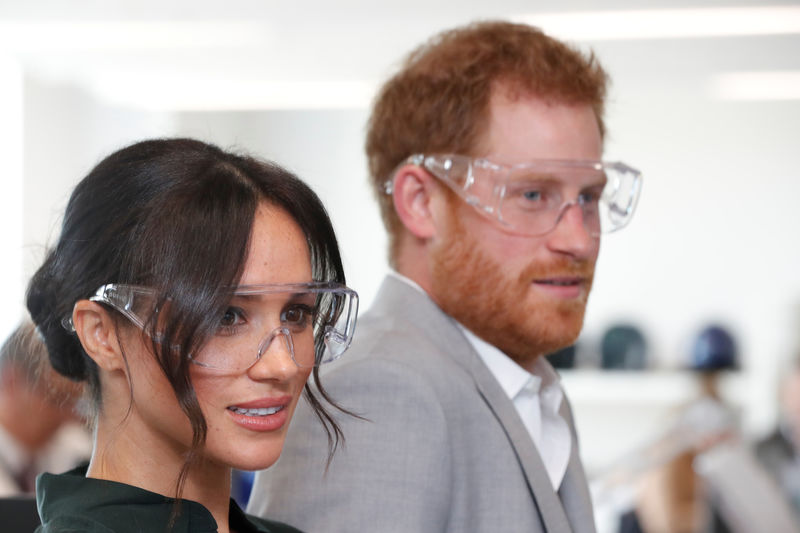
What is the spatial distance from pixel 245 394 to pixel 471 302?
62 cm

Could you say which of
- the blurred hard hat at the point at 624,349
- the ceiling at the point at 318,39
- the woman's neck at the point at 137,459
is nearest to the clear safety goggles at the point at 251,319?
the woman's neck at the point at 137,459

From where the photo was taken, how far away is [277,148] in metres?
7.53

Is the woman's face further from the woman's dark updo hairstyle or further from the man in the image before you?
the man

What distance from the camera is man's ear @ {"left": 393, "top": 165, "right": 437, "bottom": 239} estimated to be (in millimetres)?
1683

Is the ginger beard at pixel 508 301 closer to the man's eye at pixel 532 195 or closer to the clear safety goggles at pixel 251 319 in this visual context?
the man's eye at pixel 532 195

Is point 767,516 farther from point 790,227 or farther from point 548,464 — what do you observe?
point 790,227

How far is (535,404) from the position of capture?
1663mm

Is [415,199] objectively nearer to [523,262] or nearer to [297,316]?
[523,262]

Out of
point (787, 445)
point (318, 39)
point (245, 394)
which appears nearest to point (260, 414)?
point (245, 394)

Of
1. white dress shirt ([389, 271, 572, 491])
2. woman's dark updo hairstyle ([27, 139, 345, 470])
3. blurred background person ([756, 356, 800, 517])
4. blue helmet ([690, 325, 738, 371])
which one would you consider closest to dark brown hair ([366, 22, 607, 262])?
white dress shirt ([389, 271, 572, 491])

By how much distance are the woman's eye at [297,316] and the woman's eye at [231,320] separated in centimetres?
6

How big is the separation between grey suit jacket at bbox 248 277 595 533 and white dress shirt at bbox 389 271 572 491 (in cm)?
6

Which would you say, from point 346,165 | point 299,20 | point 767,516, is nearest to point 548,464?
point 767,516

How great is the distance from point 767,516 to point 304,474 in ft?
9.21
